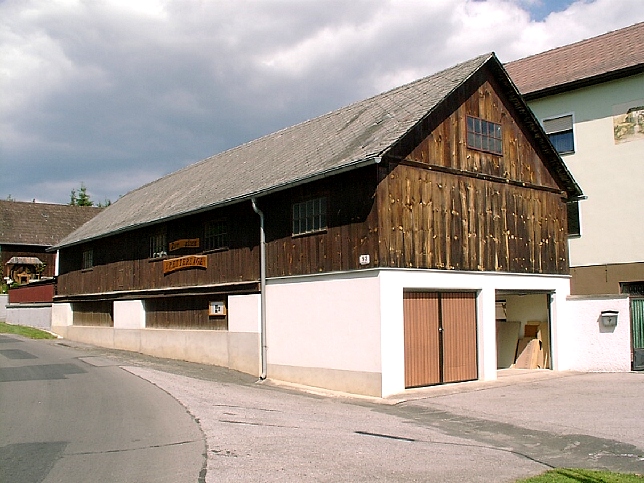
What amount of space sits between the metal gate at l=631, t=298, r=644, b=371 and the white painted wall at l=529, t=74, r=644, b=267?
3.80 m

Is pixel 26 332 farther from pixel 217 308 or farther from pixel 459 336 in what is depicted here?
pixel 459 336

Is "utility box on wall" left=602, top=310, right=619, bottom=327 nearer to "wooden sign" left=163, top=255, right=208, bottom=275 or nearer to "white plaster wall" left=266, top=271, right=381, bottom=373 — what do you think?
"white plaster wall" left=266, top=271, right=381, bottom=373

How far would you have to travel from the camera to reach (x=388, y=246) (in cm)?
1473

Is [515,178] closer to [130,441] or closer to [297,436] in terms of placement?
[297,436]

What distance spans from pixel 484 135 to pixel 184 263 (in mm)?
10265

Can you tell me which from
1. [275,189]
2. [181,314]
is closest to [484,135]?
[275,189]

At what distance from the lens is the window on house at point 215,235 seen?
2026cm

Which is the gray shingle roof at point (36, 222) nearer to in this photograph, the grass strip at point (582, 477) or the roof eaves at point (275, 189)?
the roof eaves at point (275, 189)

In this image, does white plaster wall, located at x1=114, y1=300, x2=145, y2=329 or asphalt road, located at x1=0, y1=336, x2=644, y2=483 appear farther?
white plaster wall, located at x1=114, y1=300, x2=145, y2=329

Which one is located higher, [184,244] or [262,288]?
[184,244]

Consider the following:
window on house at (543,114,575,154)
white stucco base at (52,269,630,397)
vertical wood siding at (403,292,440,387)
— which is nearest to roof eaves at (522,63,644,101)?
A: window on house at (543,114,575,154)

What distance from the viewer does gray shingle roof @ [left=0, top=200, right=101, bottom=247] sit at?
5128 centimetres

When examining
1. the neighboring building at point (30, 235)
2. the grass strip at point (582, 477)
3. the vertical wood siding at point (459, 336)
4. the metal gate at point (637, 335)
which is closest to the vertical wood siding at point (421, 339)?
the vertical wood siding at point (459, 336)

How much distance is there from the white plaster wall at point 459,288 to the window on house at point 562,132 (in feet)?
19.3
